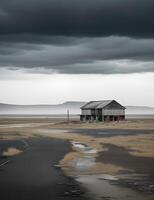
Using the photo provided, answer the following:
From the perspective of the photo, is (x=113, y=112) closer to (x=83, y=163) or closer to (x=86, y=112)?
(x=86, y=112)

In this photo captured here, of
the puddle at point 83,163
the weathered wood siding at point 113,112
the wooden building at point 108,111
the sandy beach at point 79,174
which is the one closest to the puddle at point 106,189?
the sandy beach at point 79,174

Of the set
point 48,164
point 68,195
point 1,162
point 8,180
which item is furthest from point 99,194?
point 1,162

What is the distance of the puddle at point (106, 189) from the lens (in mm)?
23987

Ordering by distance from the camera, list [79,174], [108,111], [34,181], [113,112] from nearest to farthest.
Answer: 1. [34,181]
2. [79,174]
3. [108,111]
4. [113,112]

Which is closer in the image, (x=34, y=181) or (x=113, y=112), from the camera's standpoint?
(x=34, y=181)

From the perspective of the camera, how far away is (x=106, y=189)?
26.2 meters

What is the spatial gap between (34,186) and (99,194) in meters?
4.36

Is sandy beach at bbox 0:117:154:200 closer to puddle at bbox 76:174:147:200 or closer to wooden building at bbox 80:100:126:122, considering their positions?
puddle at bbox 76:174:147:200

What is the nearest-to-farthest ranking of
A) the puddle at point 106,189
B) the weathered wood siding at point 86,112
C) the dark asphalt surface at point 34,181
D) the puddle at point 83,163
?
the puddle at point 106,189 → the dark asphalt surface at point 34,181 → the puddle at point 83,163 → the weathered wood siding at point 86,112

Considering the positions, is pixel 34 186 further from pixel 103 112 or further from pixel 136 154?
pixel 103 112

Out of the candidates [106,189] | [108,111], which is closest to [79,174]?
[106,189]

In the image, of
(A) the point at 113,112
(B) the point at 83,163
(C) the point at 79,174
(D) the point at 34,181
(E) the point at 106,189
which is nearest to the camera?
(E) the point at 106,189

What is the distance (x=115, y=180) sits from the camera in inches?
1157

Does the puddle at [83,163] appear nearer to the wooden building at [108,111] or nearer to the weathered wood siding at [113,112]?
the weathered wood siding at [113,112]
